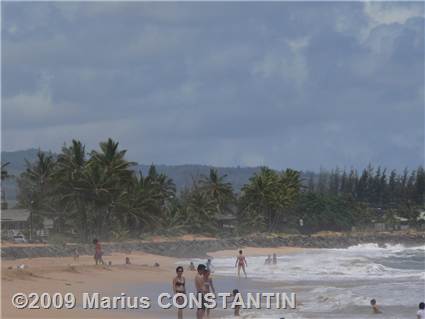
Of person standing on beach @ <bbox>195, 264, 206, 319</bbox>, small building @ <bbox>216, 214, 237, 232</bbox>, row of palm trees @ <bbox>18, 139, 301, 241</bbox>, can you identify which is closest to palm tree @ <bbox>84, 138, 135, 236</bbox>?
row of palm trees @ <bbox>18, 139, 301, 241</bbox>

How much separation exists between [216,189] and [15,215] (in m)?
19.2

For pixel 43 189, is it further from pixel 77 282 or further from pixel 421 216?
pixel 421 216

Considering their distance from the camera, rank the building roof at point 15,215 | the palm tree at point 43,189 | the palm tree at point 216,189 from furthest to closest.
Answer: the palm tree at point 216,189 → the building roof at point 15,215 → the palm tree at point 43,189

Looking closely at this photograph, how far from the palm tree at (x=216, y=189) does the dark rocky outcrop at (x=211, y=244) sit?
210 inches

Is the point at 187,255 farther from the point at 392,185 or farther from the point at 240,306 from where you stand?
the point at 392,185

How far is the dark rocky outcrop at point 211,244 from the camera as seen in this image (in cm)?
4484

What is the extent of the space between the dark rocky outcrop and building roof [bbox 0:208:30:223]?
1532 cm

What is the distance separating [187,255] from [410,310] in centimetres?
3497

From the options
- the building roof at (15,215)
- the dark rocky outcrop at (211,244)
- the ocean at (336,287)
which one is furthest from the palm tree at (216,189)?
the ocean at (336,287)

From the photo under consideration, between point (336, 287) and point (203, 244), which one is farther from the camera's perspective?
point (203, 244)

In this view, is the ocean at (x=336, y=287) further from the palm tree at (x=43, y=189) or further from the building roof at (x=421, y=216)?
the building roof at (x=421, y=216)

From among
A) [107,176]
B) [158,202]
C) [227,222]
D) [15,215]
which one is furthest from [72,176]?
[227,222]

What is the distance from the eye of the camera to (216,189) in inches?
3078

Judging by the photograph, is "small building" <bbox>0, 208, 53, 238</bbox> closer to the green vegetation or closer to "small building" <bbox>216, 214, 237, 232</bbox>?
the green vegetation
